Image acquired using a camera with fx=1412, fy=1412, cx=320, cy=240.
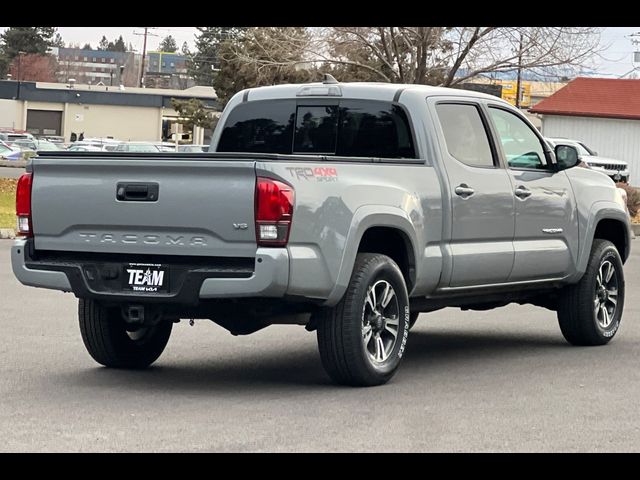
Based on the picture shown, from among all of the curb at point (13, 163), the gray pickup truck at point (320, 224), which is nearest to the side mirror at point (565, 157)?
the gray pickup truck at point (320, 224)

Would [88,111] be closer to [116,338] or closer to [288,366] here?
[288,366]

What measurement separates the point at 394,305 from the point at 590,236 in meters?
2.73

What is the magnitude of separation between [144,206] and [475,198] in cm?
253

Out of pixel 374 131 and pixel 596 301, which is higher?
pixel 374 131

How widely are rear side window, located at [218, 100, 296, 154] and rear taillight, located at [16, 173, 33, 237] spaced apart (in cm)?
200

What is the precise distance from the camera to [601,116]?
5672cm

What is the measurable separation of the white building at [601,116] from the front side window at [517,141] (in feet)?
151

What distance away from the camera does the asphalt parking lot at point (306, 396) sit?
22.8 feet

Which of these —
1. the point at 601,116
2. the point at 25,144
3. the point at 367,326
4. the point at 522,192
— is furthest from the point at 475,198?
the point at 25,144

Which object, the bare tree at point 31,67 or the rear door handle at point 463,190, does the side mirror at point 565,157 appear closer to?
the rear door handle at point 463,190
